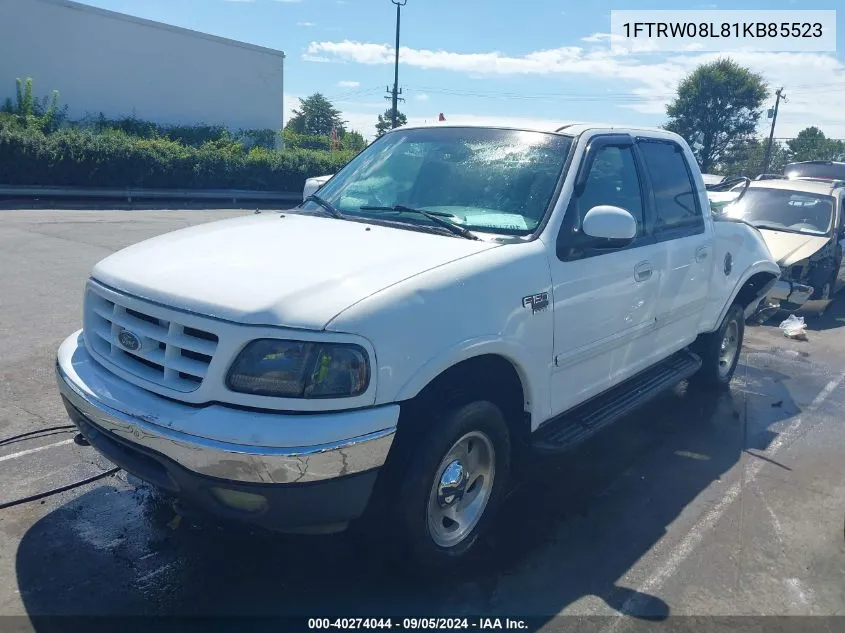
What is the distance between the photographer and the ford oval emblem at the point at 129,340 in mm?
3083

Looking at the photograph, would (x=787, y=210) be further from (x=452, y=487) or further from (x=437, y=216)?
(x=452, y=487)

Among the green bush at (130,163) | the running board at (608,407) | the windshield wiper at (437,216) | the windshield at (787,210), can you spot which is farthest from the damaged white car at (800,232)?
the green bush at (130,163)

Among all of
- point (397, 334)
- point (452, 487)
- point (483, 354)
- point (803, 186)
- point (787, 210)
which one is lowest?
point (452, 487)

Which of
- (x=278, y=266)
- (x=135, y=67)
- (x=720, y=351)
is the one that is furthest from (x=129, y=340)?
(x=135, y=67)

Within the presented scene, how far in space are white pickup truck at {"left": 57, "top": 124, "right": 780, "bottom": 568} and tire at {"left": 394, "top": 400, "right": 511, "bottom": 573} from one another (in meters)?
0.01

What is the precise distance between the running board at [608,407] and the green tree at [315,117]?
72.0m

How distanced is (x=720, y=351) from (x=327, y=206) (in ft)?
12.3

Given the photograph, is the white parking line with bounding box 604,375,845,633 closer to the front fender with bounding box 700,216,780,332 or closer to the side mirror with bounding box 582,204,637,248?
the front fender with bounding box 700,216,780,332

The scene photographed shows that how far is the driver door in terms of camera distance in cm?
377

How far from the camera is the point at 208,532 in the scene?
12.2ft

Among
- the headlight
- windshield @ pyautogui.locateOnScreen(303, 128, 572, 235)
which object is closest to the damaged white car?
windshield @ pyautogui.locateOnScreen(303, 128, 572, 235)

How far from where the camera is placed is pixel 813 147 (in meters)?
59.5

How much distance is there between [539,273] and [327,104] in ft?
248

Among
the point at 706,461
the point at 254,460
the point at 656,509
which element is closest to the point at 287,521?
the point at 254,460
